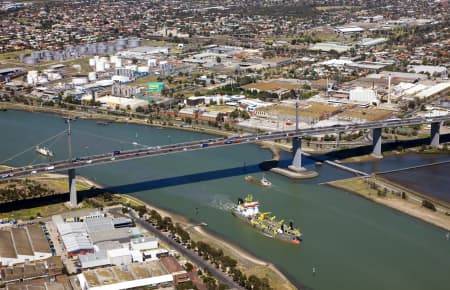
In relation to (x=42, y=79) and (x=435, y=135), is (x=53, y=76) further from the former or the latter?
(x=435, y=135)

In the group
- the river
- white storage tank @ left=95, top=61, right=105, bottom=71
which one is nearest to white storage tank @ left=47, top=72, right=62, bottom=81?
white storage tank @ left=95, top=61, right=105, bottom=71

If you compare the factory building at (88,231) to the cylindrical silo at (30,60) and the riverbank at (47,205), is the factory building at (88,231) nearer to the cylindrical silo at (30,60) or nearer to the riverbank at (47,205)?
the riverbank at (47,205)

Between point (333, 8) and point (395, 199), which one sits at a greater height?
point (333, 8)

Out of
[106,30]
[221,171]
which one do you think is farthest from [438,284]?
[106,30]

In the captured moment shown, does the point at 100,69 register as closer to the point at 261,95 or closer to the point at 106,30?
the point at 261,95

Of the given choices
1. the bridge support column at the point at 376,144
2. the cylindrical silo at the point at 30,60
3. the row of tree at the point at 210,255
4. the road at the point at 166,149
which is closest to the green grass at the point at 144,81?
the cylindrical silo at the point at 30,60

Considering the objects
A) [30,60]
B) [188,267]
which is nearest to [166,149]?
[188,267]

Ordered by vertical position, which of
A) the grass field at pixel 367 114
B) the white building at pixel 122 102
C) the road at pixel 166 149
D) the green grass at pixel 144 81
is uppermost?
the road at pixel 166 149
